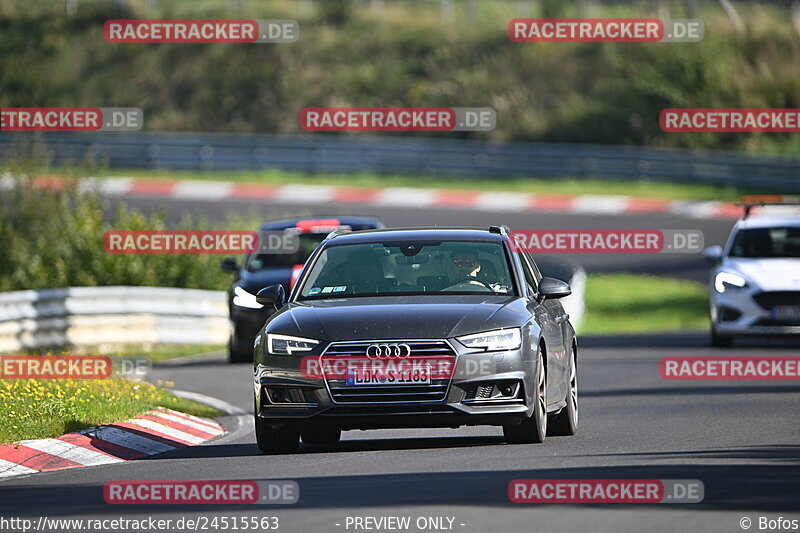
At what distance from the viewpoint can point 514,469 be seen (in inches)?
419

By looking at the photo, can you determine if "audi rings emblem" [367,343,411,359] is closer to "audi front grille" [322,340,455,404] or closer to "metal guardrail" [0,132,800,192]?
"audi front grille" [322,340,455,404]

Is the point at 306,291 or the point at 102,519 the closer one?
the point at 102,519

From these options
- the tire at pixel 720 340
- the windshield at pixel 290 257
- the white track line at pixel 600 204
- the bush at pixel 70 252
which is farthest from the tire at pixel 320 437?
the white track line at pixel 600 204

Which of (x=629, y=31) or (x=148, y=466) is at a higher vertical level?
(x=629, y=31)

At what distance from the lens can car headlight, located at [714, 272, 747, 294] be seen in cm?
2277

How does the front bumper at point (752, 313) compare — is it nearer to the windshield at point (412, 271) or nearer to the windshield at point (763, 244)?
the windshield at point (763, 244)

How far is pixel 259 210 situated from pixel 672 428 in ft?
90.2

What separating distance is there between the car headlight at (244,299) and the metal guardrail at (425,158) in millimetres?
21210

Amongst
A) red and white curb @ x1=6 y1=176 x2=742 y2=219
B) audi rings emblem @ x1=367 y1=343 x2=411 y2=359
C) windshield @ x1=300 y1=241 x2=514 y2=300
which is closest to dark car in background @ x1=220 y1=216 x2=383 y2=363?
windshield @ x1=300 y1=241 x2=514 y2=300

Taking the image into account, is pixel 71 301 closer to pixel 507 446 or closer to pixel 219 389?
pixel 219 389

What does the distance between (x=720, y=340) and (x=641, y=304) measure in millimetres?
9570

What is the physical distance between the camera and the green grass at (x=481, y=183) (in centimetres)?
4206

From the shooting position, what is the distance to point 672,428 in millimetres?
13781

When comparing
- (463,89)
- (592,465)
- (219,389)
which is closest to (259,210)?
(463,89)
